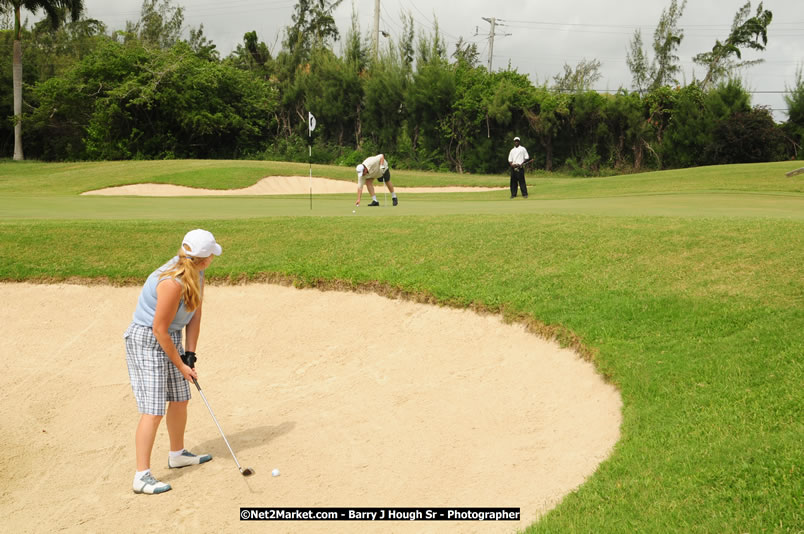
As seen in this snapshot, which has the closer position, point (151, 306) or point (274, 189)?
point (151, 306)

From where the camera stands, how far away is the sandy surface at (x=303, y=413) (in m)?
6.30

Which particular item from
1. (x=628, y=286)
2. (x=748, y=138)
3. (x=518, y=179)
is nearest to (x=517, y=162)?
(x=518, y=179)

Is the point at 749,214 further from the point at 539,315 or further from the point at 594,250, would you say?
the point at 539,315

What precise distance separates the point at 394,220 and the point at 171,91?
37.7 metres

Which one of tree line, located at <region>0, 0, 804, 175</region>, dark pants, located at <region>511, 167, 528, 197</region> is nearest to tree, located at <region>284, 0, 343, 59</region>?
tree line, located at <region>0, 0, 804, 175</region>

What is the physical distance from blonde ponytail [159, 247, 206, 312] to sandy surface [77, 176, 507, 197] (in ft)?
79.1

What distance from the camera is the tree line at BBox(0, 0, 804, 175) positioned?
135ft

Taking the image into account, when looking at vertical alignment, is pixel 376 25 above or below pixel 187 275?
above

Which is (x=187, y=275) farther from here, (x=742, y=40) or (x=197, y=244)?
(x=742, y=40)

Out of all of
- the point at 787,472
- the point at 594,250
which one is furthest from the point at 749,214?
the point at 787,472

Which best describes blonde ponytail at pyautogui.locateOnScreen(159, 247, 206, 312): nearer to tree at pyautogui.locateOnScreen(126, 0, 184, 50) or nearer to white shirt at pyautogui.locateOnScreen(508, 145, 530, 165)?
white shirt at pyautogui.locateOnScreen(508, 145, 530, 165)

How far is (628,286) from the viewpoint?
10.1 m

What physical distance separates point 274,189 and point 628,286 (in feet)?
81.1

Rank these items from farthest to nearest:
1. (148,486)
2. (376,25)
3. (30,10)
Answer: (376,25), (30,10), (148,486)
